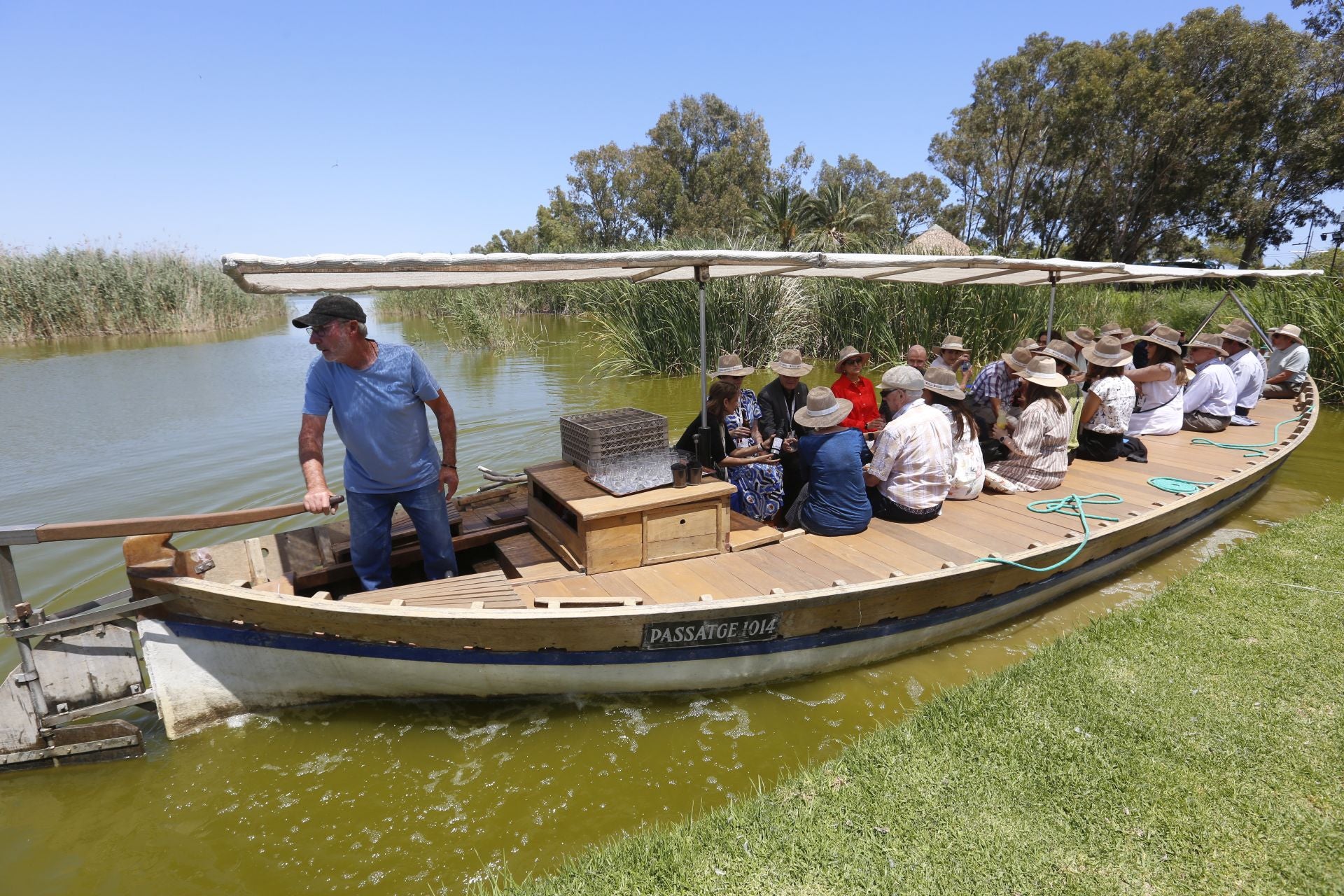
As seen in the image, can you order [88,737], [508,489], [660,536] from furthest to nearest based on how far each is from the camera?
[508,489]
[660,536]
[88,737]

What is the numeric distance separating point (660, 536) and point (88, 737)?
134 inches

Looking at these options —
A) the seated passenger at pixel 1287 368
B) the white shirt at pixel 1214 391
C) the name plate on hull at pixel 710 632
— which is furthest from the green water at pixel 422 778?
the seated passenger at pixel 1287 368

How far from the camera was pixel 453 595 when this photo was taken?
384 centimetres

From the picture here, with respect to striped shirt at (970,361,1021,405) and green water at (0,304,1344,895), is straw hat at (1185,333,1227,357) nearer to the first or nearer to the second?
striped shirt at (970,361,1021,405)

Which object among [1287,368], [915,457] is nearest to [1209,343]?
[1287,368]

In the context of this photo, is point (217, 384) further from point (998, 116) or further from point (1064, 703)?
point (998, 116)

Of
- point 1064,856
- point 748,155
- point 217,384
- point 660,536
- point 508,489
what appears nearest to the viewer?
point 1064,856

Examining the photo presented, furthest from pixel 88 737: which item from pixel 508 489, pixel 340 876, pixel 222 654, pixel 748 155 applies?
pixel 748 155

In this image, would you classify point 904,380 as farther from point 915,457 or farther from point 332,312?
point 332,312

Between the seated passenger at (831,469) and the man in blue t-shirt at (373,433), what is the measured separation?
258 cm

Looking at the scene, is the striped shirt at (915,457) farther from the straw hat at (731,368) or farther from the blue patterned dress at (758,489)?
the straw hat at (731,368)

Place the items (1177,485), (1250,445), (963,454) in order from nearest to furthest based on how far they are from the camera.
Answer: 1. (963,454)
2. (1177,485)
3. (1250,445)

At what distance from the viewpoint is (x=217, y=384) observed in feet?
49.8

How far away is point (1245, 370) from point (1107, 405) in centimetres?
385
